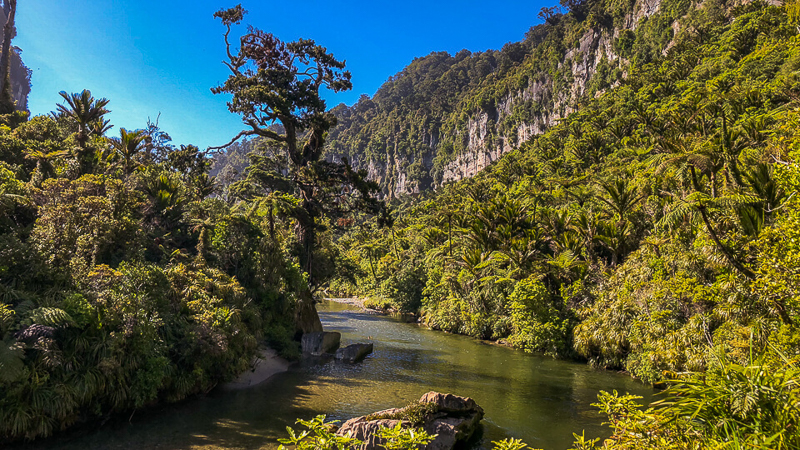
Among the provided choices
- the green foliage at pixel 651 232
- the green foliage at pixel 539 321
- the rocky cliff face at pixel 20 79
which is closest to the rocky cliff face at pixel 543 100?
the green foliage at pixel 651 232

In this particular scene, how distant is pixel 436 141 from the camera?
127688mm

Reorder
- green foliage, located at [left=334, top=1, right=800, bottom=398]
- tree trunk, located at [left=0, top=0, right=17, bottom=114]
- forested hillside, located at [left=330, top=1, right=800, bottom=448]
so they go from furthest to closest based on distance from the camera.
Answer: tree trunk, located at [left=0, top=0, right=17, bottom=114]
green foliage, located at [left=334, top=1, right=800, bottom=398]
forested hillside, located at [left=330, top=1, right=800, bottom=448]

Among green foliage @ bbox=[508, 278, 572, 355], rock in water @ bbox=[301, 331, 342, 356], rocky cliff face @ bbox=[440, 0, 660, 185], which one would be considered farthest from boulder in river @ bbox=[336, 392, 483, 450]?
rocky cliff face @ bbox=[440, 0, 660, 185]

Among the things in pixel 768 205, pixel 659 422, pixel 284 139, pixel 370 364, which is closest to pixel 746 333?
pixel 768 205

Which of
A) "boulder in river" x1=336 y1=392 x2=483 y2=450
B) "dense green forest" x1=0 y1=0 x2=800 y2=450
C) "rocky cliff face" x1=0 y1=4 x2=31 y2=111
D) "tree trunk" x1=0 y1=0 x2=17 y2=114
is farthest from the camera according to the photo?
"rocky cliff face" x1=0 y1=4 x2=31 y2=111

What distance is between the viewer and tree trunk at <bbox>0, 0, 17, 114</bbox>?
24266 millimetres

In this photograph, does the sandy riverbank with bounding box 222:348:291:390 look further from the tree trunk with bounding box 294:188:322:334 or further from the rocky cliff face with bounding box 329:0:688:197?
the rocky cliff face with bounding box 329:0:688:197

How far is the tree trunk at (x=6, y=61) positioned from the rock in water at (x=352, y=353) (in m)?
27.2

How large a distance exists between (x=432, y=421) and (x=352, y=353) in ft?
34.2

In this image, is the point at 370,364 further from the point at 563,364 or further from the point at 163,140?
the point at 163,140

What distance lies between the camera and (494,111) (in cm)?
10519

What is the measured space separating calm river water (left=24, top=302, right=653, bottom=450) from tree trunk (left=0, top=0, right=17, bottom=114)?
87.4 ft

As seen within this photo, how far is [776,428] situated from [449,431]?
7225 millimetres

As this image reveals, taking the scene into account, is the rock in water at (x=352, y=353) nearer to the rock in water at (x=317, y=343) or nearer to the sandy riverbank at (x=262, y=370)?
the rock in water at (x=317, y=343)
